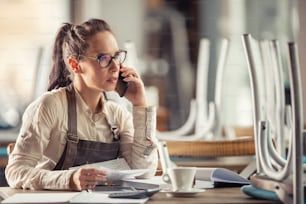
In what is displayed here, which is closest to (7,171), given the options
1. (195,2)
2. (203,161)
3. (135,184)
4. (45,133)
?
(45,133)

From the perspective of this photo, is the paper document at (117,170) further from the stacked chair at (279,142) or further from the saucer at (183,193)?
the stacked chair at (279,142)

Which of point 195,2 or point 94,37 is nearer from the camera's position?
point 94,37

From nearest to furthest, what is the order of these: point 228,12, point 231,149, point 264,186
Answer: point 264,186, point 231,149, point 228,12

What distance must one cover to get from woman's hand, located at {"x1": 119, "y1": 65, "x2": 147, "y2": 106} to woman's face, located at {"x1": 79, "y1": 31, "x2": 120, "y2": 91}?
10cm

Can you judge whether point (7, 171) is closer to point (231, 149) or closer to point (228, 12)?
point (231, 149)

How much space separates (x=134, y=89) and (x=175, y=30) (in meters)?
2.66

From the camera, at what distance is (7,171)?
179 centimetres

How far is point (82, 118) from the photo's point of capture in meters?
1.90

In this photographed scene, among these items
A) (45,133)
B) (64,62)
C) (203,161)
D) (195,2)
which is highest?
(195,2)

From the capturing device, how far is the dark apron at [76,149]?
1845 millimetres

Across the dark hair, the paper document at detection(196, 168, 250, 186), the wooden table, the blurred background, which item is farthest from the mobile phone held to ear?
the blurred background

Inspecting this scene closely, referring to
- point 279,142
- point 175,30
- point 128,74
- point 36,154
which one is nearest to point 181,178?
point 279,142

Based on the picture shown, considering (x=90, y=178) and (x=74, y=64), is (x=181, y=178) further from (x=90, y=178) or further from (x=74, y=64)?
(x=74, y=64)

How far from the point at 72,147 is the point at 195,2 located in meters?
2.92
